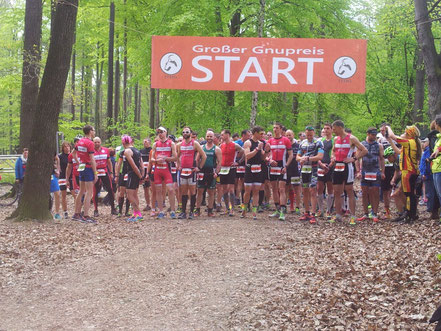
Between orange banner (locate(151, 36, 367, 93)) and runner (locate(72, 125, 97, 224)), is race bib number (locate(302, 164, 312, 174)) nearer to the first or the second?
orange banner (locate(151, 36, 367, 93))

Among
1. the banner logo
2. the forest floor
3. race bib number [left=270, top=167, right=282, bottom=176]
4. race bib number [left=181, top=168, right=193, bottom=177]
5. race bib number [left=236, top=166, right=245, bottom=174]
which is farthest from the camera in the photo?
the banner logo

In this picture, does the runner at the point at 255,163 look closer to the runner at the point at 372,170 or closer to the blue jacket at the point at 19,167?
the runner at the point at 372,170

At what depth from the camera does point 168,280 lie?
641cm

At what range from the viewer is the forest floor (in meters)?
5.14

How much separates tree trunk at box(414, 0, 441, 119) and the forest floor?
15.6ft

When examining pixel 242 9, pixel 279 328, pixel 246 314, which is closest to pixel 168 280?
pixel 246 314

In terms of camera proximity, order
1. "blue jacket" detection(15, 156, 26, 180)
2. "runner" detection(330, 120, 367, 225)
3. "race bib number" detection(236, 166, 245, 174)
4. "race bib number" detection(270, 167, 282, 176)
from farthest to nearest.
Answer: "blue jacket" detection(15, 156, 26, 180) < "race bib number" detection(236, 166, 245, 174) < "race bib number" detection(270, 167, 282, 176) < "runner" detection(330, 120, 367, 225)

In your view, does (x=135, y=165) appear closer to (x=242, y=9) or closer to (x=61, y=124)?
(x=242, y=9)

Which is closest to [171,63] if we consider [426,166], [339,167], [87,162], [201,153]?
[201,153]

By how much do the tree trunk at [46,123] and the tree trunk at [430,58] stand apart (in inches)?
393

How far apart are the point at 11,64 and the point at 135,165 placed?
53.6 feet

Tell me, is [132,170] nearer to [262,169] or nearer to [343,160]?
[262,169]

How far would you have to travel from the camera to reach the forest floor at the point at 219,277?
5.14 metres

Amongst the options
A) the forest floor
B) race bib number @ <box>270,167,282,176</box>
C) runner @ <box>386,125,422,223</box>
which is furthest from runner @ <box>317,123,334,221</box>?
runner @ <box>386,125,422,223</box>
